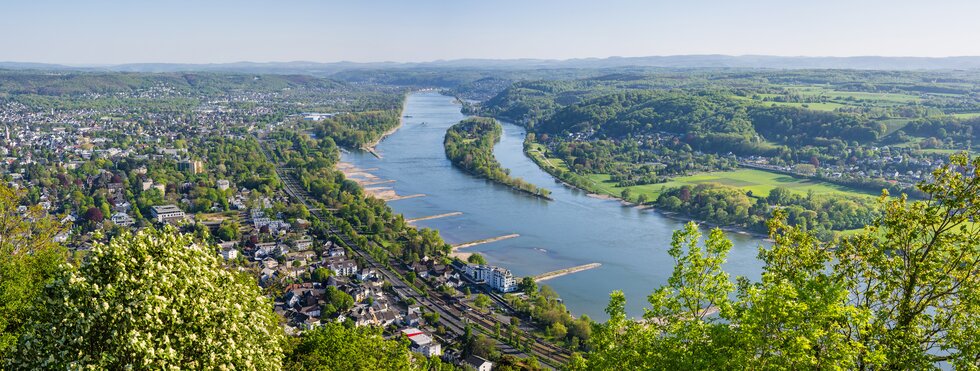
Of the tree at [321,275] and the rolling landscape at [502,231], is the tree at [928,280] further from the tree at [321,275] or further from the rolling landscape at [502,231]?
the tree at [321,275]

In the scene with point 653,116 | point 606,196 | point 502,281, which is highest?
point 653,116

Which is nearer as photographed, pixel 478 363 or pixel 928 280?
pixel 928 280

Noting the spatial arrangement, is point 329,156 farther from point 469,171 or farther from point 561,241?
point 561,241

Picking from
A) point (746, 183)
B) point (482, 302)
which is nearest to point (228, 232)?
point (482, 302)

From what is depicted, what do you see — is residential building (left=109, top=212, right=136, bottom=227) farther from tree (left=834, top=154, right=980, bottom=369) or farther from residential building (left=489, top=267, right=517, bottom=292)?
tree (left=834, top=154, right=980, bottom=369)

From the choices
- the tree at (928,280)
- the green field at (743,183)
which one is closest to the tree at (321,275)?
the tree at (928,280)

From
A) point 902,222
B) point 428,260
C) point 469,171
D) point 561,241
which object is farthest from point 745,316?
point 469,171

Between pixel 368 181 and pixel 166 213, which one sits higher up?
pixel 166 213

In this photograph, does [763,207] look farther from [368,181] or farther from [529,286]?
[368,181]

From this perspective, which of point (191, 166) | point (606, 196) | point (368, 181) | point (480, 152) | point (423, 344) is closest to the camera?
point (423, 344)
